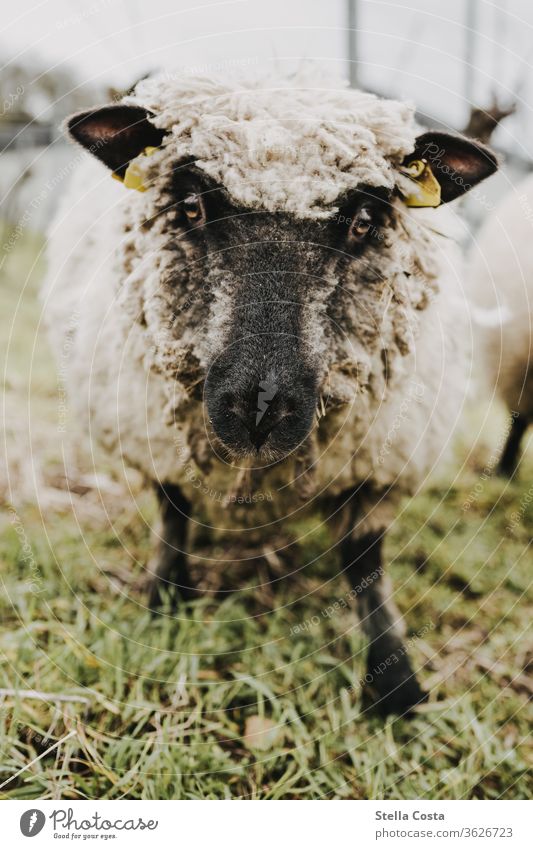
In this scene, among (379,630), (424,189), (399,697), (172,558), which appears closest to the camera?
(424,189)

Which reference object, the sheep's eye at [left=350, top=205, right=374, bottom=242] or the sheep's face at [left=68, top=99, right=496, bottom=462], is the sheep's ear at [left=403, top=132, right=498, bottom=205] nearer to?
the sheep's face at [left=68, top=99, right=496, bottom=462]

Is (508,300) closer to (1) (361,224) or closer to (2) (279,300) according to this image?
(1) (361,224)

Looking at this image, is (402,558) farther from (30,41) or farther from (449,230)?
(30,41)

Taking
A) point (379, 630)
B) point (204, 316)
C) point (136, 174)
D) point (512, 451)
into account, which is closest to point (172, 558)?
point (379, 630)

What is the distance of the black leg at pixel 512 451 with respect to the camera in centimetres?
313

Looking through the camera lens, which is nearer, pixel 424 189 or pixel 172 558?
pixel 424 189

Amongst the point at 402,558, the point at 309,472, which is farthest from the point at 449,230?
the point at 402,558

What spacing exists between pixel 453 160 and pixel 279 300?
64cm

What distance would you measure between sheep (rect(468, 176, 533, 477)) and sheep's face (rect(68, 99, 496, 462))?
1156 mm

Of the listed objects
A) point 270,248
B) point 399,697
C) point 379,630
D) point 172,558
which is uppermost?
point 270,248

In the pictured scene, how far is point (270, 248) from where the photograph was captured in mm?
1396

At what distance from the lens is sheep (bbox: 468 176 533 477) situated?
263 cm

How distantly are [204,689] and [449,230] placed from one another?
1.55 metres

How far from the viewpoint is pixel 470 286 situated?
104 inches
